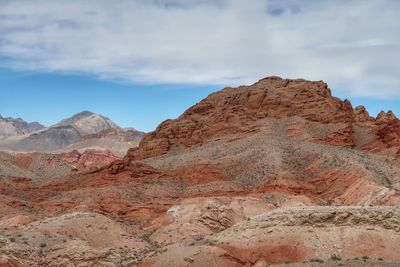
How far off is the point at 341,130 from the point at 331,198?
80.7ft

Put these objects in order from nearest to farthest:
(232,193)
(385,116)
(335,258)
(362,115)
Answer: (335,258) < (232,193) < (362,115) < (385,116)

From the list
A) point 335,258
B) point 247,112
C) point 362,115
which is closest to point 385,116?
point 362,115

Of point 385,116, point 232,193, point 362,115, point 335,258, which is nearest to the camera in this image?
point 335,258

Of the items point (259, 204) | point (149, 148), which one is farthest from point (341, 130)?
point (259, 204)

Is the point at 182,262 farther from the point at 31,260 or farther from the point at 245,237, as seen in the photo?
the point at 31,260

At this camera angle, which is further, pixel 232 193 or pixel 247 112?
pixel 247 112

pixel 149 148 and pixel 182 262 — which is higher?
pixel 149 148

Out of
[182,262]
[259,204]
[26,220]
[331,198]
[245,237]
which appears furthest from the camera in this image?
[331,198]

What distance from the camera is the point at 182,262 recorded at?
2842 centimetres

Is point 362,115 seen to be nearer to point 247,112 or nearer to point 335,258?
point 247,112

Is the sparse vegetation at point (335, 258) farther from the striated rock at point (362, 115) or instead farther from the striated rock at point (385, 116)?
the striated rock at point (385, 116)

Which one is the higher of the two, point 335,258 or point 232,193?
point 232,193

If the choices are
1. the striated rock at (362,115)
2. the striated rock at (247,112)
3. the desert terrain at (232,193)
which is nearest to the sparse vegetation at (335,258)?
the desert terrain at (232,193)

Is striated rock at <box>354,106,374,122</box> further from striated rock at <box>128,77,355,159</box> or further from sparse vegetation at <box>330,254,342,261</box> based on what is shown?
sparse vegetation at <box>330,254,342,261</box>
